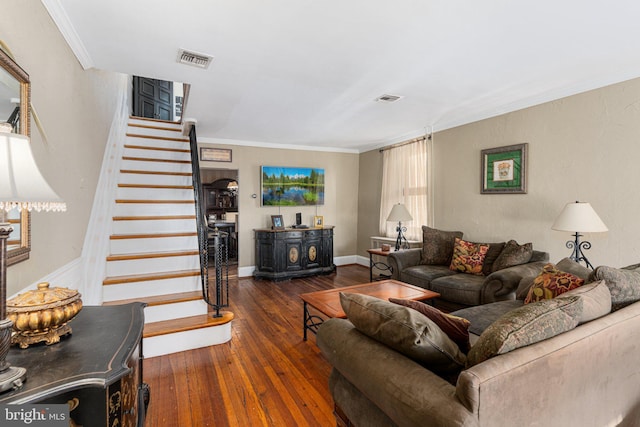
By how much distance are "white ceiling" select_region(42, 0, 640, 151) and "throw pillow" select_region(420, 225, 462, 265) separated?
1675 mm

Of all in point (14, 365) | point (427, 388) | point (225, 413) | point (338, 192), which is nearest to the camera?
point (14, 365)

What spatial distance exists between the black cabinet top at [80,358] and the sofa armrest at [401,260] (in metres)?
3.35

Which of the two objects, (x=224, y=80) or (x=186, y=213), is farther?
(x=186, y=213)

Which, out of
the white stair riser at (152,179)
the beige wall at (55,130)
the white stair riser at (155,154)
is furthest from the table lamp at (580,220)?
the white stair riser at (155,154)

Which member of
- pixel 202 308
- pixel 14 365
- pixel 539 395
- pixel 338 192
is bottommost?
pixel 202 308

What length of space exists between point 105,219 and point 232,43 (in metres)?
2.12

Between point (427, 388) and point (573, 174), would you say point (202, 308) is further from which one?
point (573, 174)

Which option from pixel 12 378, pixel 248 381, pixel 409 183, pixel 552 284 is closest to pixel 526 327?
pixel 552 284

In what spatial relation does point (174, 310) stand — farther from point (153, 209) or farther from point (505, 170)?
point (505, 170)

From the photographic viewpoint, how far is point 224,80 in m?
2.93

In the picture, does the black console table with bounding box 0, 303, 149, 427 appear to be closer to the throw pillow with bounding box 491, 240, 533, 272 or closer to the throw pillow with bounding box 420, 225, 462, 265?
the throw pillow with bounding box 491, 240, 533, 272

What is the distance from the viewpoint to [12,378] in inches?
32.7

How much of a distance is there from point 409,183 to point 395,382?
4391 millimetres

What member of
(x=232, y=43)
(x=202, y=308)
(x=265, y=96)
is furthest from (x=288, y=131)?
(x=202, y=308)
